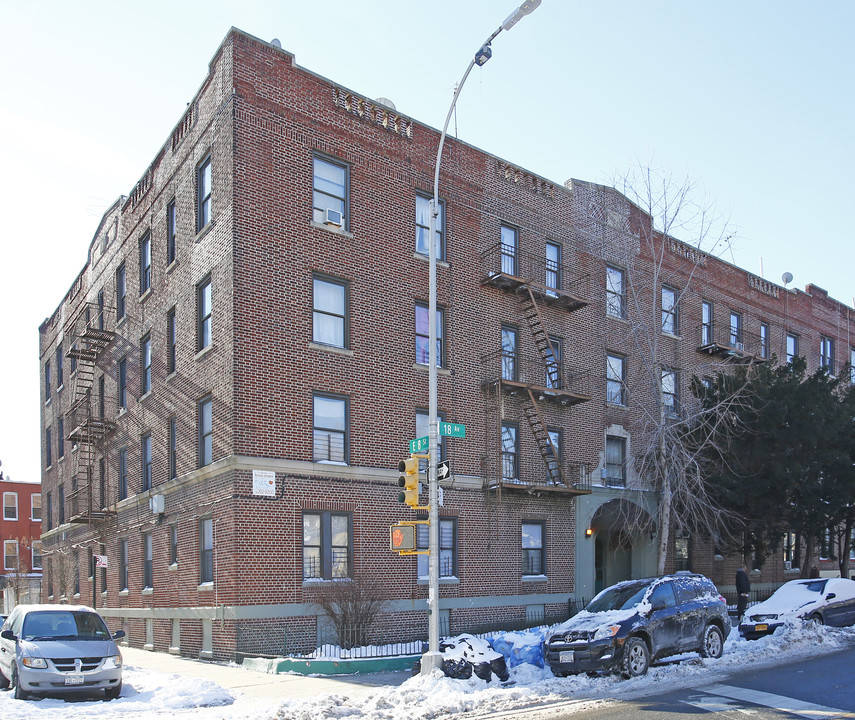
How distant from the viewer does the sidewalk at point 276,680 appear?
566 inches

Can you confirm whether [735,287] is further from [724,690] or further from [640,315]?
[724,690]

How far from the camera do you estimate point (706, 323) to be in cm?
3297

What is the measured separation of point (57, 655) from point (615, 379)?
19.7 metres

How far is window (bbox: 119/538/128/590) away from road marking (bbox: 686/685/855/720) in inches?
779

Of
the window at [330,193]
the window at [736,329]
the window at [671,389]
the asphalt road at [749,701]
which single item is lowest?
the asphalt road at [749,701]

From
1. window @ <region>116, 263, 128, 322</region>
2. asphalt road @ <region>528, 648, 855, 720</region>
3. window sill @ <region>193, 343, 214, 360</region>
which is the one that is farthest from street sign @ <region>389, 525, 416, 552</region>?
window @ <region>116, 263, 128, 322</region>

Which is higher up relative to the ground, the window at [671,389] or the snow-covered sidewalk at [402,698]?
the window at [671,389]

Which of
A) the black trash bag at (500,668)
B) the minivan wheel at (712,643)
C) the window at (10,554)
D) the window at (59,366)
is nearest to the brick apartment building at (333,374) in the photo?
the black trash bag at (500,668)

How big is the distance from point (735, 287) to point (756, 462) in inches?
394

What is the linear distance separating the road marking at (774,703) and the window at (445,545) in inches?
Answer: 398

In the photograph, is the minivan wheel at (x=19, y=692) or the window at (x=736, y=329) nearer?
the minivan wheel at (x=19, y=692)

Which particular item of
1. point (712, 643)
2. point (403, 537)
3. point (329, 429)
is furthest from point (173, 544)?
point (712, 643)

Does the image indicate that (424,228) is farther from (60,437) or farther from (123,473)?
(60,437)

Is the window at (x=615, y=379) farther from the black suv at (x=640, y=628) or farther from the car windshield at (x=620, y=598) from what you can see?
the car windshield at (x=620, y=598)
